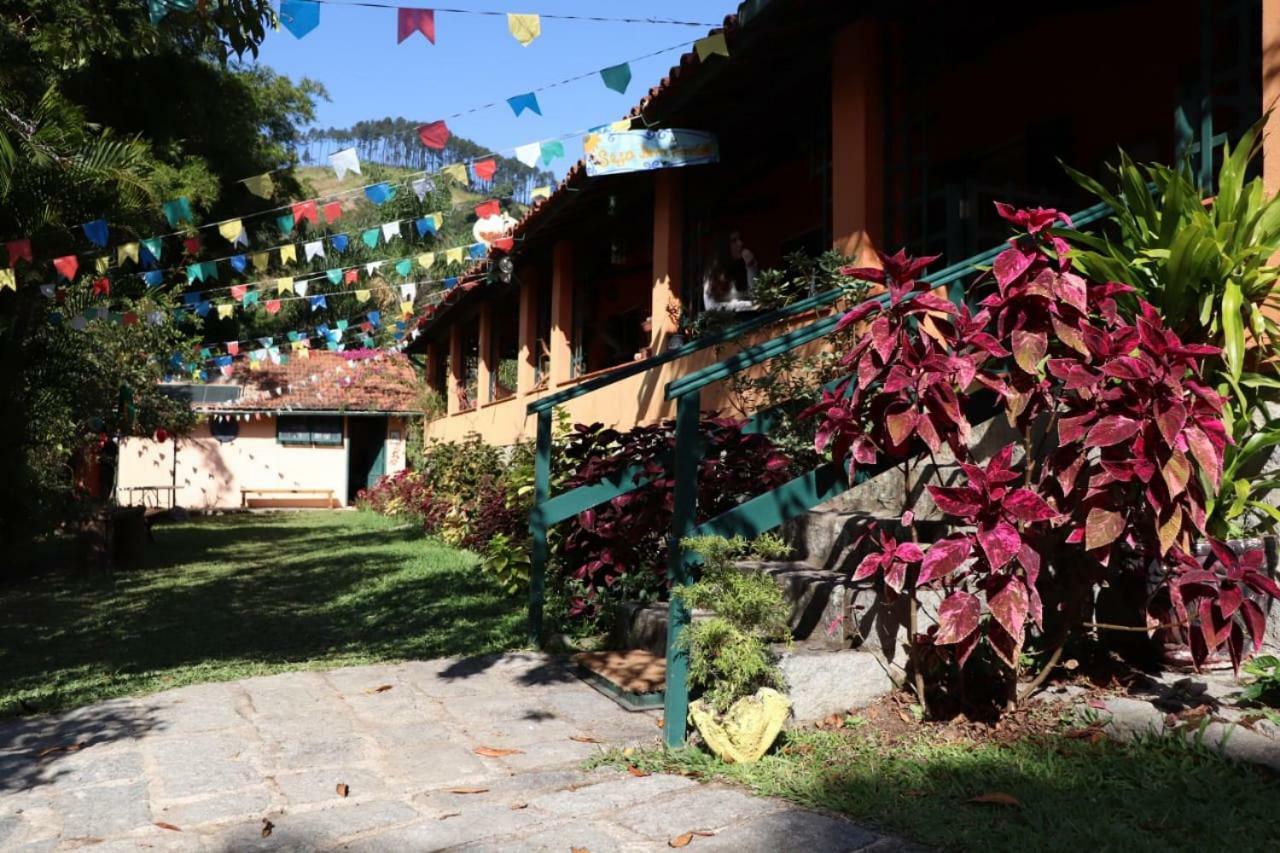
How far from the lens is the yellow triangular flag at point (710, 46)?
592 cm

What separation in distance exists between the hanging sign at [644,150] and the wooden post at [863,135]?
156 cm

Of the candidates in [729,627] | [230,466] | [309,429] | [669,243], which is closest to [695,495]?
[729,627]

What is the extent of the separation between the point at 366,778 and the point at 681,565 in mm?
1405

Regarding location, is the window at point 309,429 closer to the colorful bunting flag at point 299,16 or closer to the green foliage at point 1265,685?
the colorful bunting flag at point 299,16

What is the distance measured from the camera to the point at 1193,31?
657 cm

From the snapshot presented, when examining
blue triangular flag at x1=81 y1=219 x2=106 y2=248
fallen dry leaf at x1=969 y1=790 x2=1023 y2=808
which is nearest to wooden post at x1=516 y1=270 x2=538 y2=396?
blue triangular flag at x1=81 y1=219 x2=106 y2=248

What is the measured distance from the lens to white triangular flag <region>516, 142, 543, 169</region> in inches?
322

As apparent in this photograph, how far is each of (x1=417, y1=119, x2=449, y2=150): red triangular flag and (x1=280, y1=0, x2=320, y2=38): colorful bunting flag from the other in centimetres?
242

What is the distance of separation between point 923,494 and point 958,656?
1318 millimetres

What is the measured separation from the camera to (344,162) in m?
8.66

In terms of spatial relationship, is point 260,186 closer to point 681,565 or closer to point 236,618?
point 236,618

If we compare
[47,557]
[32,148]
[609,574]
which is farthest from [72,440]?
[609,574]

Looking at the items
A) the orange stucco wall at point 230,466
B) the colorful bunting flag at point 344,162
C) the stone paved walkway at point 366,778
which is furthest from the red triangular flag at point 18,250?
the orange stucco wall at point 230,466

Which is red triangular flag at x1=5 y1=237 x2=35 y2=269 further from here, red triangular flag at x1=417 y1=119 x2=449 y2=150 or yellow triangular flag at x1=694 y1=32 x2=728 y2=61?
yellow triangular flag at x1=694 y1=32 x2=728 y2=61
